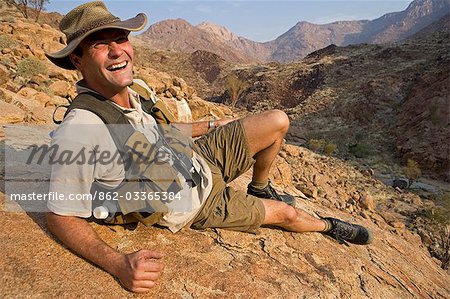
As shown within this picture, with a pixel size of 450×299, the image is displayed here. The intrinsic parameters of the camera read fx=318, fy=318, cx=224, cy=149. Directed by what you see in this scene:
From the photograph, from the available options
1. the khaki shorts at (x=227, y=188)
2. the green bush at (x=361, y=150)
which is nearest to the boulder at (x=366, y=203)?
the khaki shorts at (x=227, y=188)

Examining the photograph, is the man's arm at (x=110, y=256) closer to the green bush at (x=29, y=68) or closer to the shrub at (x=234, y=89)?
the green bush at (x=29, y=68)

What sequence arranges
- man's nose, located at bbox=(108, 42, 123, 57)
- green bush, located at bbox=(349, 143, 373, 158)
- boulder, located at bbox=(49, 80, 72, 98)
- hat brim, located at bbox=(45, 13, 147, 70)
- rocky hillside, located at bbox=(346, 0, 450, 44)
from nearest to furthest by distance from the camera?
hat brim, located at bbox=(45, 13, 147, 70), man's nose, located at bbox=(108, 42, 123, 57), boulder, located at bbox=(49, 80, 72, 98), green bush, located at bbox=(349, 143, 373, 158), rocky hillside, located at bbox=(346, 0, 450, 44)

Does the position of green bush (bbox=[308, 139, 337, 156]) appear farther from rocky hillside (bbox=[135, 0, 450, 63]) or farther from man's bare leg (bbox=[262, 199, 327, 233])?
rocky hillside (bbox=[135, 0, 450, 63])

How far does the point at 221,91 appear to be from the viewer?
30.3 m

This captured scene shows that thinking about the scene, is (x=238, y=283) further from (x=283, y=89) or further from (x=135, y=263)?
(x=283, y=89)

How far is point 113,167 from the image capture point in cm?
160

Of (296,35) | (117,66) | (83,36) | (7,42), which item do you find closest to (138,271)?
(117,66)

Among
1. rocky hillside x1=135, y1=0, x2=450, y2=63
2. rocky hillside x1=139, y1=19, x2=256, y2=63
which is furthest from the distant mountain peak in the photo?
rocky hillside x1=139, y1=19, x2=256, y2=63

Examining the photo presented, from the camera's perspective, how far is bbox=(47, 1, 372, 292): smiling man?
148 cm

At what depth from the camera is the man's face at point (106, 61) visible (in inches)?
63.9

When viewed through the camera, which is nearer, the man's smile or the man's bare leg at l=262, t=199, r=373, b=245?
the man's smile

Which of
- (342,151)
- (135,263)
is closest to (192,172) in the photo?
(135,263)

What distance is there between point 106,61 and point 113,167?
1.80ft

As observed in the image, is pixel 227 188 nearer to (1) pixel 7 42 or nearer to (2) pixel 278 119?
(2) pixel 278 119
